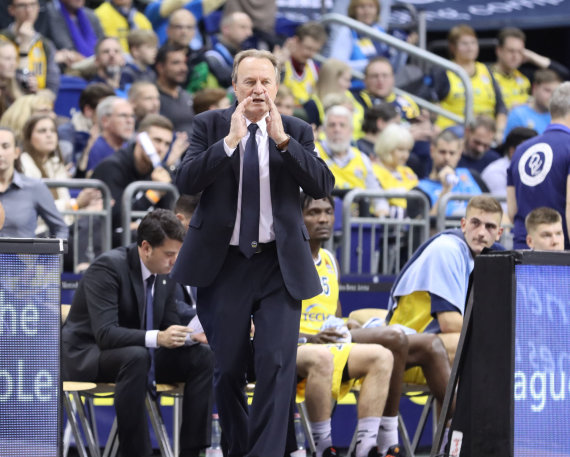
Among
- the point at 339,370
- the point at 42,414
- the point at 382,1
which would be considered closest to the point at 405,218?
the point at 339,370

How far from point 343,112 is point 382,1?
510 centimetres

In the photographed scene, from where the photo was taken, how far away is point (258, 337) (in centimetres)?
603

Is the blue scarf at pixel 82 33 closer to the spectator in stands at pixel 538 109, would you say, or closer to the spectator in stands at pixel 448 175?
the spectator in stands at pixel 448 175

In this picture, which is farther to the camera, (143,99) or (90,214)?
(143,99)

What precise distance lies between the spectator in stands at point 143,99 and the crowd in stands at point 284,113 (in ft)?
0.04

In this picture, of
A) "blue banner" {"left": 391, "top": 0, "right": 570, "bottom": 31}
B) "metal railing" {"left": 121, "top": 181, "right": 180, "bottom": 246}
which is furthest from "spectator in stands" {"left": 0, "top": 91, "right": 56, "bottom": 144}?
"blue banner" {"left": 391, "top": 0, "right": 570, "bottom": 31}

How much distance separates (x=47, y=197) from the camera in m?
8.74

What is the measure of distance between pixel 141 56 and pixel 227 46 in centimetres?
95

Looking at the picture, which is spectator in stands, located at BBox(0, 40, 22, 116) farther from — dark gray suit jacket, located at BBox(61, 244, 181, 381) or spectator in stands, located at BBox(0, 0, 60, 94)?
dark gray suit jacket, located at BBox(61, 244, 181, 381)

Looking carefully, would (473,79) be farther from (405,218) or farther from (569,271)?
(569,271)

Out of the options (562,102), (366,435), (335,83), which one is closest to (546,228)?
(562,102)

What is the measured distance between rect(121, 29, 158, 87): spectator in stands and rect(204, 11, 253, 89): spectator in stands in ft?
1.95

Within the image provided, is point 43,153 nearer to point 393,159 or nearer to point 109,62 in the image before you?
point 109,62

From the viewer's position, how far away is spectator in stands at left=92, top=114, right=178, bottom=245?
9562 millimetres
